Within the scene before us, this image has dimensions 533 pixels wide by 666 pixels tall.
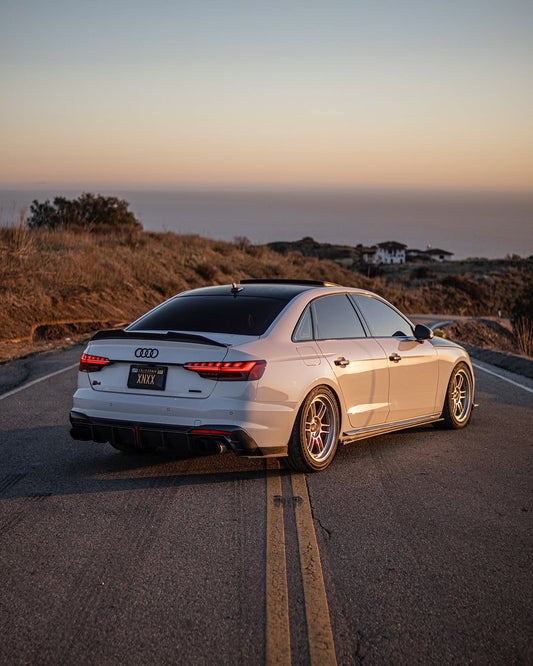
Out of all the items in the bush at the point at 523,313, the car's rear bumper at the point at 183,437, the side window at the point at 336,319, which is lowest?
the bush at the point at 523,313

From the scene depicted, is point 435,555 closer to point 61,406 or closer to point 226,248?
point 61,406

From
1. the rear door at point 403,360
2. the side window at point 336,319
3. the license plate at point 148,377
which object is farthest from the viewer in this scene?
the rear door at point 403,360

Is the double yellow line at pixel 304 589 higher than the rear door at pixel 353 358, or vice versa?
the rear door at pixel 353 358

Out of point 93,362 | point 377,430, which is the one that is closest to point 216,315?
point 93,362

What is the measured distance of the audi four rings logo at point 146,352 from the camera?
6.88 m

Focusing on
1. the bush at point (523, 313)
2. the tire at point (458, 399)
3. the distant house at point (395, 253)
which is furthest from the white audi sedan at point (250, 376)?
the distant house at point (395, 253)

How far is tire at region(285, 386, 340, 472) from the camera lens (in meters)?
6.99

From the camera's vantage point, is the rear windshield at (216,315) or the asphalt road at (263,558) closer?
the asphalt road at (263,558)

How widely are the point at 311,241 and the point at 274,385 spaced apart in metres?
128

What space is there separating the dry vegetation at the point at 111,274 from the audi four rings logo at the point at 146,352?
11.2m

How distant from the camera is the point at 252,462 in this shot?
25.1 ft

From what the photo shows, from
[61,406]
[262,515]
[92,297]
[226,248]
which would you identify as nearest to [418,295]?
[226,248]

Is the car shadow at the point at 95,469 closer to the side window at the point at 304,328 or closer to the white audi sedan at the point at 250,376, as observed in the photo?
the white audi sedan at the point at 250,376

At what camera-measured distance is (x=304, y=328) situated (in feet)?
24.4
